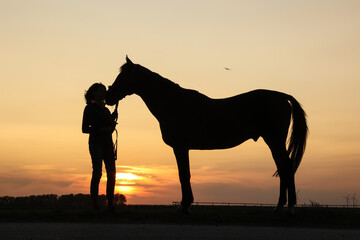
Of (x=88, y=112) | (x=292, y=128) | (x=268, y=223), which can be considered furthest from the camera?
(x=292, y=128)

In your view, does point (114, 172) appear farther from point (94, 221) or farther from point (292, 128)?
point (292, 128)

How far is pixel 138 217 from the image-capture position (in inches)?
435

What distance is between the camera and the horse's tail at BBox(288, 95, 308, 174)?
12.5m

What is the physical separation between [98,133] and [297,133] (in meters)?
4.66

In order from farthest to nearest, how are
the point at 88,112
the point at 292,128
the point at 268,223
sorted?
the point at 292,128 < the point at 88,112 < the point at 268,223

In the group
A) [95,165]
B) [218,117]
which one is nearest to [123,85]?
[95,165]

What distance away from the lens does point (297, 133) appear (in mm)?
12648

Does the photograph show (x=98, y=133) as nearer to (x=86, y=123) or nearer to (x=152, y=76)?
(x=86, y=123)

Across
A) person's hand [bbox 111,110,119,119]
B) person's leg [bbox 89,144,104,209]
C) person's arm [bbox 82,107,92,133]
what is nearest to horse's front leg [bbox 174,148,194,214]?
person's hand [bbox 111,110,119,119]

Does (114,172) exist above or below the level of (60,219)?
above

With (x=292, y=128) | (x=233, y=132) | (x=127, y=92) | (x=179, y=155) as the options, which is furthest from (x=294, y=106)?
(x=127, y=92)

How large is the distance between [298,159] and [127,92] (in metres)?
4.29

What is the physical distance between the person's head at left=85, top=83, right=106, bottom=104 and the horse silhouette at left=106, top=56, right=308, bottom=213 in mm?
336

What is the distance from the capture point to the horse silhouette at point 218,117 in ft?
40.0
